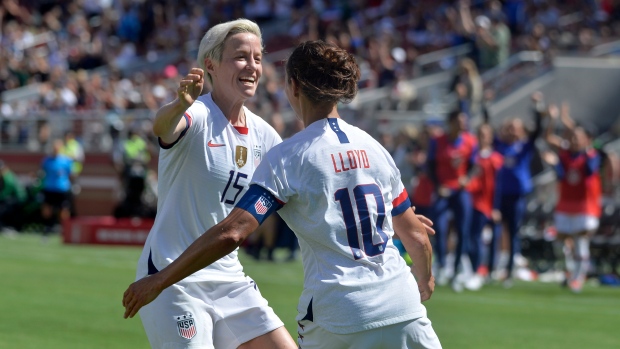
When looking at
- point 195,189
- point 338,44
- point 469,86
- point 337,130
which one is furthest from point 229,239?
point 338,44

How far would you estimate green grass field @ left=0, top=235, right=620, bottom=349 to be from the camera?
10.5m

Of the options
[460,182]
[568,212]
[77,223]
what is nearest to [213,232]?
[460,182]

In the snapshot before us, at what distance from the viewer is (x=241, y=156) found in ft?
18.5

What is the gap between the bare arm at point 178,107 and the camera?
16.9 ft

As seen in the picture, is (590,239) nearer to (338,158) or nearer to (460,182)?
(460,182)

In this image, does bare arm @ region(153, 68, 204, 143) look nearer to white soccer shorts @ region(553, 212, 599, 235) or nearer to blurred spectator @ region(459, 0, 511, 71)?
white soccer shorts @ region(553, 212, 599, 235)

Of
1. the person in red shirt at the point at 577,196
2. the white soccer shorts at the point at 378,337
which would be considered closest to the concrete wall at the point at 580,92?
the person in red shirt at the point at 577,196

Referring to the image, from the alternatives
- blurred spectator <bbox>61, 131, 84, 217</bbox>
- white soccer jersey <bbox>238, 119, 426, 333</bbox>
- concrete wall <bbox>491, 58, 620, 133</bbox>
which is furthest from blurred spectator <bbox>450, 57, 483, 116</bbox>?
white soccer jersey <bbox>238, 119, 426, 333</bbox>

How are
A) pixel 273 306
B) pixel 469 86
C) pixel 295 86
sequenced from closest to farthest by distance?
pixel 295 86
pixel 273 306
pixel 469 86

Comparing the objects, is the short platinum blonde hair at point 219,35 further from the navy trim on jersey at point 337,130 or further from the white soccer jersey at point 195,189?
the navy trim on jersey at point 337,130

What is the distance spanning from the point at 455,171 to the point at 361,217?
10995mm

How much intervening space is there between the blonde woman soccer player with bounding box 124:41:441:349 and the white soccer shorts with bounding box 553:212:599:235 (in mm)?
11740

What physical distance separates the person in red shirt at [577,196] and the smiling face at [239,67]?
433 inches

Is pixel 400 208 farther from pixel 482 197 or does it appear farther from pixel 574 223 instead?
pixel 574 223
